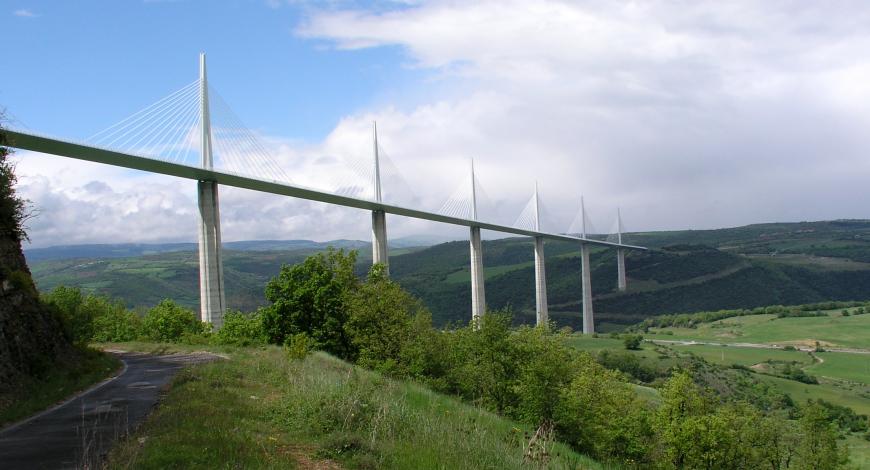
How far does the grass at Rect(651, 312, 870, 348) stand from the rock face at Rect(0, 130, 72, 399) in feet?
335

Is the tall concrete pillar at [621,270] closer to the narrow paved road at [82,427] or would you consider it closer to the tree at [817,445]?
the tree at [817,445]

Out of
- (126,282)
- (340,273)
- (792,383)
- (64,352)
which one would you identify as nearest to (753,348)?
(792,383)

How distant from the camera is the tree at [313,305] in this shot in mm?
36625

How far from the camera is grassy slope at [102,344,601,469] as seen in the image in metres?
7.19

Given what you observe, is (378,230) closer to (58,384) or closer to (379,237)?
(379,237)

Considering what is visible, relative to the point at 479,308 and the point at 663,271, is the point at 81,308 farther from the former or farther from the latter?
Answer: the point at 663,271

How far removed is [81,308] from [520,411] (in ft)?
107

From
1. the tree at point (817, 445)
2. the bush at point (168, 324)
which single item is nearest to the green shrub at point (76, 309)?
the bush at point (168, 324)

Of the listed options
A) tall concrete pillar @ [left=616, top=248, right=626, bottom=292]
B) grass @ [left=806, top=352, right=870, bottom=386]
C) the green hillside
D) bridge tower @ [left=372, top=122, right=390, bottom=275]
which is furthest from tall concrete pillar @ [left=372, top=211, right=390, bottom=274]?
tall concrete pillar @ [left=616, top=248, right=626, bottom=292]

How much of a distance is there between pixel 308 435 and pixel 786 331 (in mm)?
112229

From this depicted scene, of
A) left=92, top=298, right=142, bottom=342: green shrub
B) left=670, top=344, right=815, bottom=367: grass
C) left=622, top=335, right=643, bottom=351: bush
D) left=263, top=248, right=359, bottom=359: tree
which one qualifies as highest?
left=263, top=248, right=359, bottom=359: tree

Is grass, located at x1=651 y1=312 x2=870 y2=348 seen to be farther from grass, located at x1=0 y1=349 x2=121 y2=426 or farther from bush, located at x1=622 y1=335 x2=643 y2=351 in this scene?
grass, located at x1=0 y1=349 x2=121 y2=426

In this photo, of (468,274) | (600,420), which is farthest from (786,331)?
(600,420)

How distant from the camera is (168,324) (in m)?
44.4
